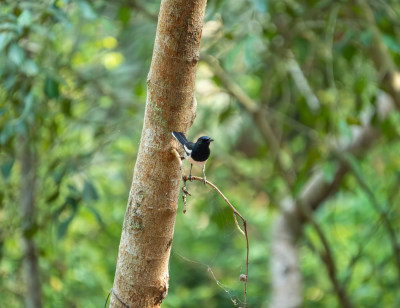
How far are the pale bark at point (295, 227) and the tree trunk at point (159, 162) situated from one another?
1736 millimetres

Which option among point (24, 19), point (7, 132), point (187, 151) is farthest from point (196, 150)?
point (7, 132)

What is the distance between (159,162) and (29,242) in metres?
1.46

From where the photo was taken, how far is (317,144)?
2.07 metres

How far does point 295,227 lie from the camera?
9.09 feet

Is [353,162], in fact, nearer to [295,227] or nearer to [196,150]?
[295,227]

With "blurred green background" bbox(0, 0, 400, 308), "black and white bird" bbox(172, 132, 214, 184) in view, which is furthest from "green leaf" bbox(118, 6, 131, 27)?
"black and white bird" bbox(172, 132, 214, 184)

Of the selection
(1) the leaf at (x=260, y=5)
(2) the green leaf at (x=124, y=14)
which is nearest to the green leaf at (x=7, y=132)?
(2) the green leaf at (x=124, y=14)

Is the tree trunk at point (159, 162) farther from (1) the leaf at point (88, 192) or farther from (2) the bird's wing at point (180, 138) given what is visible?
(1) the leaf at point (88, 192)

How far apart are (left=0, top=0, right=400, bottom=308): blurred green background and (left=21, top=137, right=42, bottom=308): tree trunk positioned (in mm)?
23

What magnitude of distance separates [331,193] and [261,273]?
4.14 ft

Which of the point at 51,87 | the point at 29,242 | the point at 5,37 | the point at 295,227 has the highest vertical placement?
the point at 5,37

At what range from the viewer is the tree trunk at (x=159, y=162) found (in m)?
0.86

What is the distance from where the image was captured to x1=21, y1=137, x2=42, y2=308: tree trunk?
2.16 meters

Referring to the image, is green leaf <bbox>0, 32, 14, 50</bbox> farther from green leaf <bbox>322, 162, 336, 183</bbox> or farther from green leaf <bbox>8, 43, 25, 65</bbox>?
green leaf <bbox>322, 162, 336, 183</bbox>
